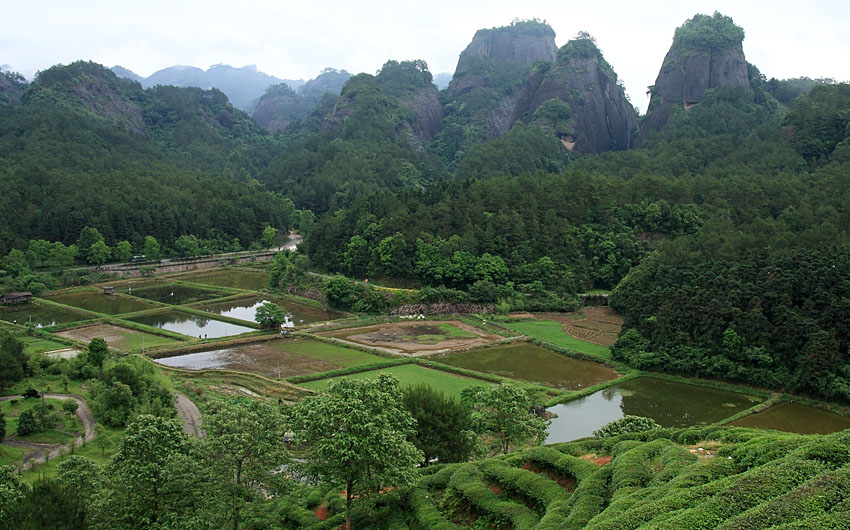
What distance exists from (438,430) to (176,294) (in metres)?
55.2

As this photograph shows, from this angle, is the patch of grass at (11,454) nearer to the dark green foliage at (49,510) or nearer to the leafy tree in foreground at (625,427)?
the dark green foliage at (49,510)

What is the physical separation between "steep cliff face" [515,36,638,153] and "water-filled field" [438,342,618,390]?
106 metres

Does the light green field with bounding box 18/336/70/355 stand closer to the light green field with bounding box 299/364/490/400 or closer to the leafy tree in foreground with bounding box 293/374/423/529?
the light green field with bounding box 299/364/490/400

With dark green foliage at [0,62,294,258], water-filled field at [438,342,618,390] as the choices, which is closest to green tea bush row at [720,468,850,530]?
water-filled field at [438,342,618,390]

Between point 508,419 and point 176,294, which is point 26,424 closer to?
point 508,419

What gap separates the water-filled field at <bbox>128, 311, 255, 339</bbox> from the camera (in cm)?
5684

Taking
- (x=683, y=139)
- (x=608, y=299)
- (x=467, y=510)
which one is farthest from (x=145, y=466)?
(x=683, y=139)

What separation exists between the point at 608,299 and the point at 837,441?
50911 mm

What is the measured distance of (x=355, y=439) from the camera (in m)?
19.4

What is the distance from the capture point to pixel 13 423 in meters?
32.4

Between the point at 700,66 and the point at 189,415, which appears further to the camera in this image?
the point at 700,66

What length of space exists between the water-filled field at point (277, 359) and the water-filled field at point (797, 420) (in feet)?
79.9

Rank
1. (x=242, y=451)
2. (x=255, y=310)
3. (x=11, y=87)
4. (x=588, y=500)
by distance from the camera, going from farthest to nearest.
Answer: (x=11, y=87)
(x=255, y=310)
(x=242, y=451)
(x=588, y=500)

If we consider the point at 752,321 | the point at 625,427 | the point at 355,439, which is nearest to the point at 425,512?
the point at 355,439
